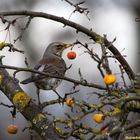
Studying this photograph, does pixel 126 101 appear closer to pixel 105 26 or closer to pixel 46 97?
pixel 46 97

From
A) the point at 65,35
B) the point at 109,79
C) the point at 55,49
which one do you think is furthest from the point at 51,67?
the point at 65,35

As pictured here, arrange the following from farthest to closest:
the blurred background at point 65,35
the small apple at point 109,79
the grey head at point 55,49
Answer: the blurred background at point 65,35 < the grey head at point 55,49 < the small apple at point 109,79

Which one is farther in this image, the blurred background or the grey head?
the blurred background

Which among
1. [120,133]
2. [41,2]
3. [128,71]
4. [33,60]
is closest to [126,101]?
[120,133]

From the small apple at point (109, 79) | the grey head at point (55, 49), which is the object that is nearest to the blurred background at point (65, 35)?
the grey head at point (55, 49)

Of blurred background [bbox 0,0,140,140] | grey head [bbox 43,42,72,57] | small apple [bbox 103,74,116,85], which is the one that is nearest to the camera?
small apple [bbox 103,74,116,85]

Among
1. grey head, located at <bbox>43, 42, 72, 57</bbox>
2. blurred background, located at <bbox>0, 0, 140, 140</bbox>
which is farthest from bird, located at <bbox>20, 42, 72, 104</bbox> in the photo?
blurred background, located at <bbox>0, 0, 140, 140</bbox>

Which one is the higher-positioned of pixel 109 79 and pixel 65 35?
pixel 65 35

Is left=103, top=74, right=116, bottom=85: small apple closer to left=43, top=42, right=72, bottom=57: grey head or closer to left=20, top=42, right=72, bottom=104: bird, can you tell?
left=20, top=42, right=72, bottom=104: bird

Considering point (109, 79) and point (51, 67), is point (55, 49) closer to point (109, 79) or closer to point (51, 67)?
point (51, 67)

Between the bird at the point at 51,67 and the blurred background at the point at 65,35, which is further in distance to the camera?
the blurred background at the point at 65,35

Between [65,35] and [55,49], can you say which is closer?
[55,49]

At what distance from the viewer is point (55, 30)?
765 centimetres

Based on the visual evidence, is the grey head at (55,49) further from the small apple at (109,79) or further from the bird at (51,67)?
the small apple at (109,79)
